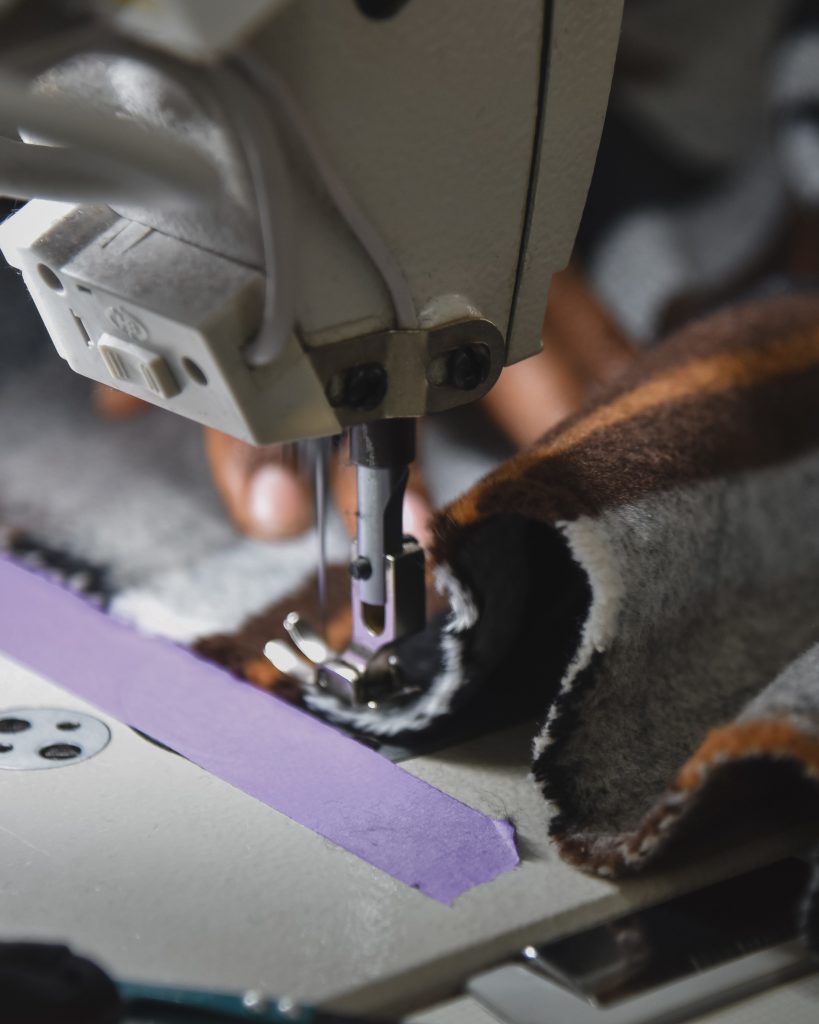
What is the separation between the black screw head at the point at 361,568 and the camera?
101 centimetres

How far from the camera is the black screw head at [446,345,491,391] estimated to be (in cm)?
91

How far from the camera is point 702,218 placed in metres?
2.07

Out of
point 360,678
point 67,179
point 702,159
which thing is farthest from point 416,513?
point 702,159

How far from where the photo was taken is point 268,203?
30.0 inches

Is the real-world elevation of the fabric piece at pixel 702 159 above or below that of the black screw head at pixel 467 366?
below

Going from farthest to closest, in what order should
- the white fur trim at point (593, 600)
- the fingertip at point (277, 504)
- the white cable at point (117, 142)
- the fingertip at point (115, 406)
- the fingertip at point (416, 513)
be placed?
the fingertip at point (115, 406), the fingertip at point (277, 504), the fingertip at point (416, 513), the white fur trim at point (593, 600), the white cable at point (117, 142)

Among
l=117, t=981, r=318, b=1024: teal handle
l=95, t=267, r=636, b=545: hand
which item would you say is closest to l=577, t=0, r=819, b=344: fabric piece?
l=95, t=267, r=636, b=545: hand

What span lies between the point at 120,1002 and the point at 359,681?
0.38m

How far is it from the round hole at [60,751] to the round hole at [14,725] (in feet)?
0.10

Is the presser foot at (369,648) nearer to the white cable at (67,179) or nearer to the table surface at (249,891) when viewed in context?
the table surface at (249,891)

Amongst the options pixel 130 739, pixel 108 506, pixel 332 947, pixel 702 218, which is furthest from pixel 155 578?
pixel 702 218

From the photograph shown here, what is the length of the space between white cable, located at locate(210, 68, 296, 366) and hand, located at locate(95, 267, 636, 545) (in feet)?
1.79

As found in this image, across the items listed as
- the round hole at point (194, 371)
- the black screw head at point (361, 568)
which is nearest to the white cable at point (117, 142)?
the round hole at point (194, 371)

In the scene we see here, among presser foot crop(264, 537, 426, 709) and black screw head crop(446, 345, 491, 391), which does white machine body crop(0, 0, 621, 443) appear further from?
presser foot crop(264, 537, 426, 709)
